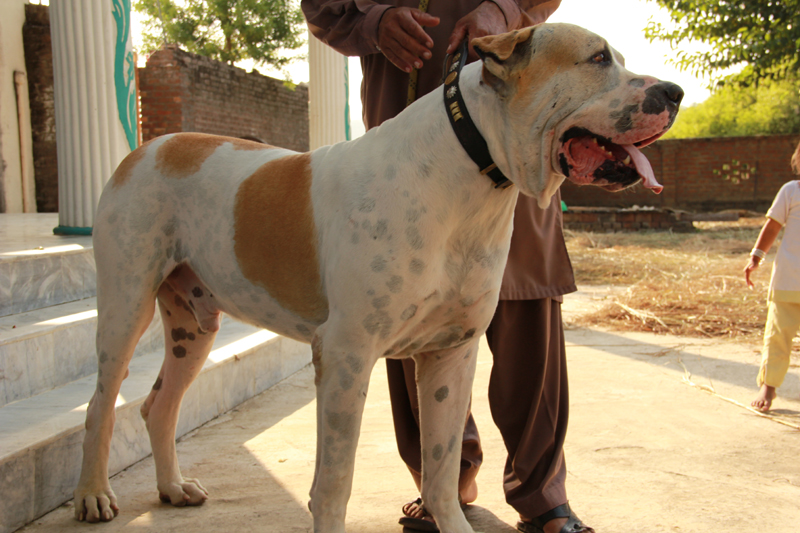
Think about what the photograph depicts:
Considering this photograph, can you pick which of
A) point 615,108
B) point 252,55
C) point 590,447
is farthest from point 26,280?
point 252,55

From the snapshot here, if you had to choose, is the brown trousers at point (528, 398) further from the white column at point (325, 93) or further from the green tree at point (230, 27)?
the green tree at point (230, 27)

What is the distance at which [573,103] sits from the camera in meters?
1.58

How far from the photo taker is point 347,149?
A: 195cm

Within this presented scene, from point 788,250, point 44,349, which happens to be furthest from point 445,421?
point 788,250

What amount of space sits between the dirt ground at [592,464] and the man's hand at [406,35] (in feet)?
5.08

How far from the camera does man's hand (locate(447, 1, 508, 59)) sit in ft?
6.39

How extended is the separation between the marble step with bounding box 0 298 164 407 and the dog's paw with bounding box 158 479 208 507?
0.81 meters

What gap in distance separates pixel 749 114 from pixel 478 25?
125 ft

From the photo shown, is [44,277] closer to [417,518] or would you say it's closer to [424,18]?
[417,518]

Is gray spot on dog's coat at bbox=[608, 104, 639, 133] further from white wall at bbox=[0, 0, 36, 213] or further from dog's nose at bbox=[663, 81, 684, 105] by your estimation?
white wall at bbox=[0, 0, 36, 213]

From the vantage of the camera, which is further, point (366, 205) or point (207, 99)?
point (207, 99)

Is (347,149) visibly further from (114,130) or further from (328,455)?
(114,130)

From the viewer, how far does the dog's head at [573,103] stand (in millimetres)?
1538

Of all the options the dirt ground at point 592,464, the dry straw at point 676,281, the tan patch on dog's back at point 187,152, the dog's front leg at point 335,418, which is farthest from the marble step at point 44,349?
the dry straw at point 676,281
